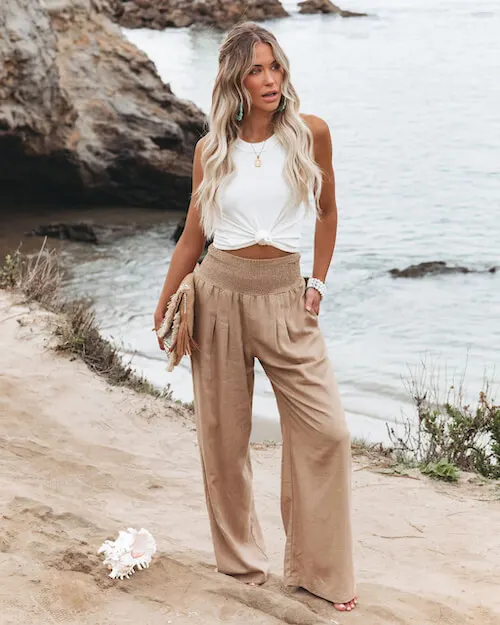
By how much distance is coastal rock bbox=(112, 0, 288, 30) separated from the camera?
50500 millimetres

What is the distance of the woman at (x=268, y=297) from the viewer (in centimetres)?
370

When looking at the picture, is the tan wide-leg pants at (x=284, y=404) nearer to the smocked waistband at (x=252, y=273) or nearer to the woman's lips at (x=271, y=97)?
the smocked waistband at (x=252, y=273)

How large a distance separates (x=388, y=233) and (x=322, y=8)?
44722mm

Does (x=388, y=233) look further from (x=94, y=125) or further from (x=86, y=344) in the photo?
(x=86, y=344)

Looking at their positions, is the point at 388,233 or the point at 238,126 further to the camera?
the point at 388,233

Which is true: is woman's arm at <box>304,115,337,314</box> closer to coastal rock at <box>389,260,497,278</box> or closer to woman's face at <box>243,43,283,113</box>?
woman's face at <box>243,43,283,113</box>

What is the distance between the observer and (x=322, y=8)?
5888 centimetres

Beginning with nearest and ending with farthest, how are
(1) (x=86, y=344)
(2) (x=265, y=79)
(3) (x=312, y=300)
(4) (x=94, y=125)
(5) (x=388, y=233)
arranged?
(2) (x=265, y=79)
(3) (x=312, y=300)
(1) (x=86, y=344)
(4) (x=94, y=125)
(5) (x=388, y=233)

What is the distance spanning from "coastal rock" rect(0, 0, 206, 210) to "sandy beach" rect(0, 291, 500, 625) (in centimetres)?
693

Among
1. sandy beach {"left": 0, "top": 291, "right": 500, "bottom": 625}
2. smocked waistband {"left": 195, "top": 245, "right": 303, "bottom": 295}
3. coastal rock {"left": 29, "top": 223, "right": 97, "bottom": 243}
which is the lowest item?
coastal rock {"left": 29, "top": 223, "right": 97, "bottom": 243}

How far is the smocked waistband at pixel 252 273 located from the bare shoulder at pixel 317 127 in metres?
0.45

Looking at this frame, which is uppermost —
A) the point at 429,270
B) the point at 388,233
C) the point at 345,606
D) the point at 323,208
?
the point at 323,208

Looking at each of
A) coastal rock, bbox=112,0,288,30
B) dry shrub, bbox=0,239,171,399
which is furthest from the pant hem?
coastal rock, bbox=112,0,288,30

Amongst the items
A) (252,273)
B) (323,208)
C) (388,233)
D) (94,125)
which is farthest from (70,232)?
(252,273)
